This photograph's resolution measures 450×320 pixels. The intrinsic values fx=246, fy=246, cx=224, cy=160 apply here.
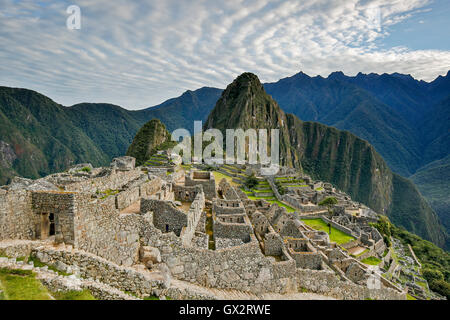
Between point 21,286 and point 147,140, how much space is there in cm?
10707

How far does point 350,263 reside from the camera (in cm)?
1950

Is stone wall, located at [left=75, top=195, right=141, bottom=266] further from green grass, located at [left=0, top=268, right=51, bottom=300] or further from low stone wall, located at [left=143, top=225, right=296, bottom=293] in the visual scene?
green grass, located at [left=0, top=268, right=51, bottom=300]

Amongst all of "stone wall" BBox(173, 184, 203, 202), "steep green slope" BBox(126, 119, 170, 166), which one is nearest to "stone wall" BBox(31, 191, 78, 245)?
"stone wall" BBox(173, 184, 203, 202)

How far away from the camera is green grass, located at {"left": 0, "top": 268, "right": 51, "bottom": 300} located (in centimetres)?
491

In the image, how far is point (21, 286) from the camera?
5.21m

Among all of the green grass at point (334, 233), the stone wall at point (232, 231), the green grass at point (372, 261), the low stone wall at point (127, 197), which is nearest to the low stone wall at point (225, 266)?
the stone wall at point (232, 231)

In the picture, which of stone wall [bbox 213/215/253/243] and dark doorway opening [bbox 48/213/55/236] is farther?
stone wall [bbox 213/215/253/243]

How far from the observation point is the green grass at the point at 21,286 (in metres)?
4.91

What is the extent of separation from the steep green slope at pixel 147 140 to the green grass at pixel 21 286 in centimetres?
9632

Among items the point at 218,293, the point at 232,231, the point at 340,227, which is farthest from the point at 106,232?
the point at 340,227

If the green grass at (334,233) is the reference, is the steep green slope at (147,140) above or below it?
above

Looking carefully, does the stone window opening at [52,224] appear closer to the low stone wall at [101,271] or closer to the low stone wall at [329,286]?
the low stone wall at [101,271]

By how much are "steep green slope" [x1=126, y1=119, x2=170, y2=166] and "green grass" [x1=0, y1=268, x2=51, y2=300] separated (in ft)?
316
